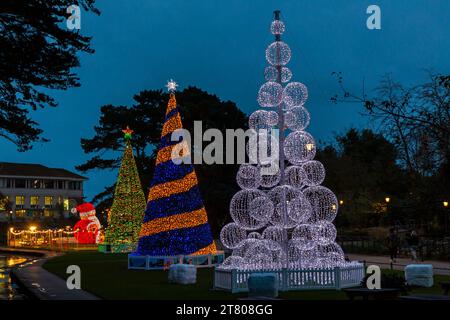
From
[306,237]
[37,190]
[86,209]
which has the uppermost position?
[37,190]

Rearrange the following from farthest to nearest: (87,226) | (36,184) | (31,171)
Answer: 1. (36,184)
2. (31,171)
3. (87,226)

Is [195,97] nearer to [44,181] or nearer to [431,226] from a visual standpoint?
[431,226]

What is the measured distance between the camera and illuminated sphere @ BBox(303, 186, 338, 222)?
1812 cm

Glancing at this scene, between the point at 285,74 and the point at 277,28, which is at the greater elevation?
the point at 277,28

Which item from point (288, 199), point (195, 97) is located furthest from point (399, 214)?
point (288, 199)

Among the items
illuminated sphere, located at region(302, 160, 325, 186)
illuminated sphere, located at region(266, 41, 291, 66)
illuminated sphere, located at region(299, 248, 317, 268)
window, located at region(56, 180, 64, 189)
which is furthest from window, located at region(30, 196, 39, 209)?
illuminated sphere, located at region(299, 248, 317, 268)

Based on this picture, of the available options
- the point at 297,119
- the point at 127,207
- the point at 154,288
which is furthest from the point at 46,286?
the point at 127,207

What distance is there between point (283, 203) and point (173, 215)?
7941 mm

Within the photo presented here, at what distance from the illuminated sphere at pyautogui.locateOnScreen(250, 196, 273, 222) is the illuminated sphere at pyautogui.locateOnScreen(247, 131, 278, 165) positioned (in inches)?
43.5

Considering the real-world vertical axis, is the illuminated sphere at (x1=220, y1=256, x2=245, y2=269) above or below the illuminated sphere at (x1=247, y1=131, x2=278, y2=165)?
below

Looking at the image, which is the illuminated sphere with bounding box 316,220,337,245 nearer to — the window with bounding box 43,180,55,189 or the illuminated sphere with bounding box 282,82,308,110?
the illuminated sphere with bounding box 282,82,308,110

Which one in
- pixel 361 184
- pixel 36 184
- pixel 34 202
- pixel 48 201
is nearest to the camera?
pixel 361 184

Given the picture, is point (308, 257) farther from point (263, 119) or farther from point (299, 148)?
point (263, 119)

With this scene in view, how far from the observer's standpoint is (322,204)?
60.0 ft
